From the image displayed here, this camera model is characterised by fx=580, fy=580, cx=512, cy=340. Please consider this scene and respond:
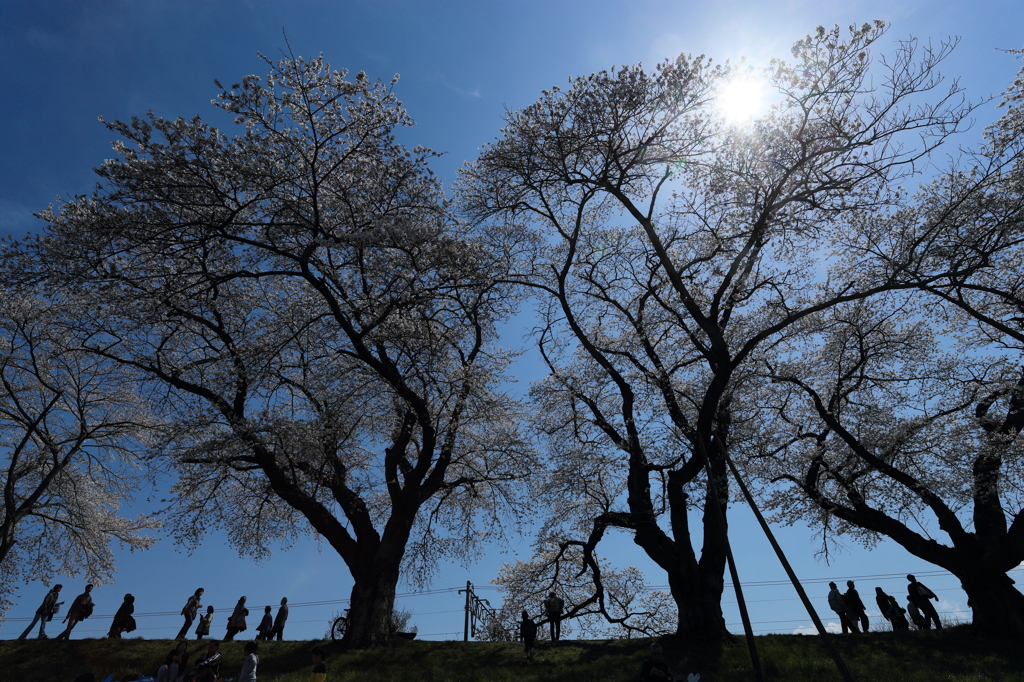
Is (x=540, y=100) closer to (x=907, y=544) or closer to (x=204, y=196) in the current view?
(x=204, y=196)

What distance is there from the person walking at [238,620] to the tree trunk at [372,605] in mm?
3781

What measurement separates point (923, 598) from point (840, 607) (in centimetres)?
206

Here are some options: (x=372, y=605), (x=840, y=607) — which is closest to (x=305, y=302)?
(x=372, y=605)

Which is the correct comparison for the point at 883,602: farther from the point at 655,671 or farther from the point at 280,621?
the point at 280,621

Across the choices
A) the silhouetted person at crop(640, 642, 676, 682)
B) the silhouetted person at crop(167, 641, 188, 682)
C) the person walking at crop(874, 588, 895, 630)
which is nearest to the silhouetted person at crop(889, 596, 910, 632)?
the person walking at crop(874, 588, 895, 630)

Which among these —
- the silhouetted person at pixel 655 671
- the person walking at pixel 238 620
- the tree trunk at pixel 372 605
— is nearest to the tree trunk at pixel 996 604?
the silhouetted person at pixel 655 671

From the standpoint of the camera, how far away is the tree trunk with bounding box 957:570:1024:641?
12750 millimetres

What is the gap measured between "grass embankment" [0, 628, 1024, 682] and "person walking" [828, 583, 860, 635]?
216 centimetres

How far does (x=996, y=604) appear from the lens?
13.0m

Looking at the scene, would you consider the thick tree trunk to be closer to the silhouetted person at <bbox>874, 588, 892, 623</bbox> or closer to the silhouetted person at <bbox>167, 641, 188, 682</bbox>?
the silhouetted person at <bbox>874, 588, 892, 623</bbox>

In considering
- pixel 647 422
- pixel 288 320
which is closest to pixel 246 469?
pixel 288 320

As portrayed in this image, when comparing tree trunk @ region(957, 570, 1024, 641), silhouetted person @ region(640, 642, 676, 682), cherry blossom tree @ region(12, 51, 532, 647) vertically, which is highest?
cherry blossom tree @ region(12, 51, 532, 647)

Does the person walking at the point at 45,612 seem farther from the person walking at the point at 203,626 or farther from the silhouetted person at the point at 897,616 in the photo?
the silhouetted person at the point at 897,616

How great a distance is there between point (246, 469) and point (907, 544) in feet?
56.4
